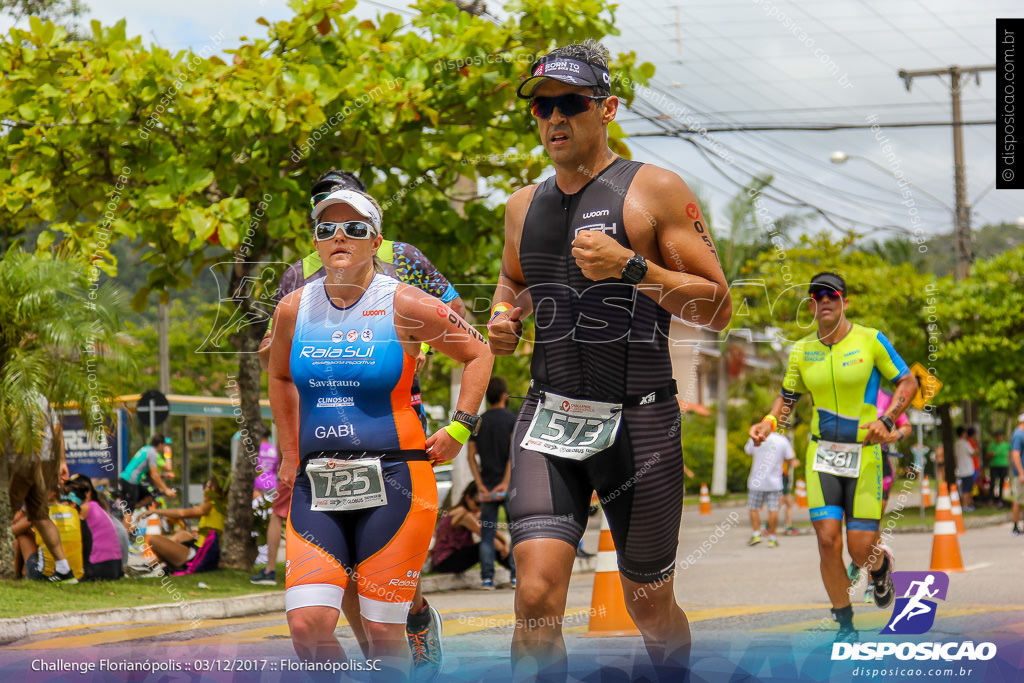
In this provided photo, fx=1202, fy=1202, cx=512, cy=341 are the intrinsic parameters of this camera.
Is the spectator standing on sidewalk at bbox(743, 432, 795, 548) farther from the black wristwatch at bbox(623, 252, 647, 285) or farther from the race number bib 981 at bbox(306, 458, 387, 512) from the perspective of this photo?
the black wristwatch at bbox(623, 252, 647, 285)

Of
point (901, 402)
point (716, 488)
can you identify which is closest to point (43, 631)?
point (901, 402)

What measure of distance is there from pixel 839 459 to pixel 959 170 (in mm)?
20957

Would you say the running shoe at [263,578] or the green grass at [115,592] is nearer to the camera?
the green grass at [115,592]

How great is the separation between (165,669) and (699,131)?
11.9 meters

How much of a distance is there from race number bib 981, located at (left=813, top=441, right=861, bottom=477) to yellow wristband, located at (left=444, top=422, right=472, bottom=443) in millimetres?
3587

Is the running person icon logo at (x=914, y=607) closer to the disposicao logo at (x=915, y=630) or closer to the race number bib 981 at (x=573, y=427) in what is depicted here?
the disposicao logo at (x=915, y=630)

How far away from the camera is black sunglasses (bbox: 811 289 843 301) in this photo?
777cm

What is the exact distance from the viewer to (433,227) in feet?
36.8

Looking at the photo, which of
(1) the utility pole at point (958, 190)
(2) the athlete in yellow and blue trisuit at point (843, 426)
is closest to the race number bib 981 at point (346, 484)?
(2) the athlete in yellow and blue trisuit at point (843, 426)

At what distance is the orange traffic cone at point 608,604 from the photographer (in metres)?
7.67

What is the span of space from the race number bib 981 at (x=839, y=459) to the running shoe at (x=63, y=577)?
662 cm

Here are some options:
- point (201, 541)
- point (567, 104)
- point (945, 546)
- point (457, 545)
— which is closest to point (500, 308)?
point (567, 104)

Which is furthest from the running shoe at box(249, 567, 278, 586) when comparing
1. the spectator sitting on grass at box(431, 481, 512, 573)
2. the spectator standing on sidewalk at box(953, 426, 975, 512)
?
the spectator standing on sidewalk at box(953, 426, 975, 512)

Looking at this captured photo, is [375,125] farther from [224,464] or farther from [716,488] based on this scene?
[716,488]
